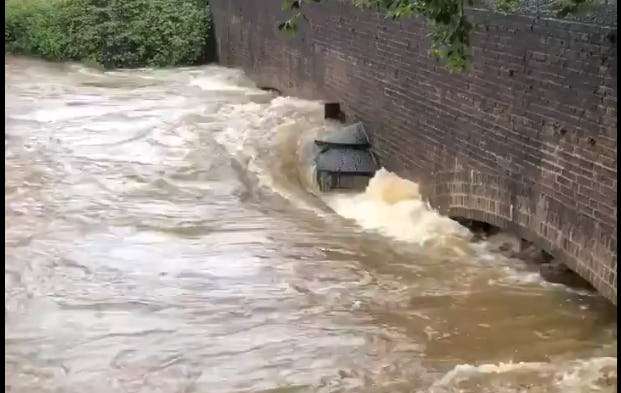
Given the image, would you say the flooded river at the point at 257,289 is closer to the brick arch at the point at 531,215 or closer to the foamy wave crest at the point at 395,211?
the foamy wave crest at the point at 395,211

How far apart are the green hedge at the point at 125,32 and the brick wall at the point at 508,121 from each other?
35.5 ft

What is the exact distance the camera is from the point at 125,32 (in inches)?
957

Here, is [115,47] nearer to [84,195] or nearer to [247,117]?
[247,117]

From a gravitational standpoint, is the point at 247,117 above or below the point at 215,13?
below

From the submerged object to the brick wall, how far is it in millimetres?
192

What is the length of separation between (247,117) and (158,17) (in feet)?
30.8

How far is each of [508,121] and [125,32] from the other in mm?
16794

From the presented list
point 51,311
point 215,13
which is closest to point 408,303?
point 51,311

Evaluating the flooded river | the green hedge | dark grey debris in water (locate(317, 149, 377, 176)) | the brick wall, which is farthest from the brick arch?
the green hedge

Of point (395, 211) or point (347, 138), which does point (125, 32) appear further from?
point (395, 211)

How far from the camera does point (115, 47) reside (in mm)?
24250

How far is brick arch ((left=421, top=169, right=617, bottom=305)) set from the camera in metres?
7.66

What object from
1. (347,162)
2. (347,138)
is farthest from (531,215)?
(347,138)

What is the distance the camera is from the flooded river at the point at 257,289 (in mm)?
7004
